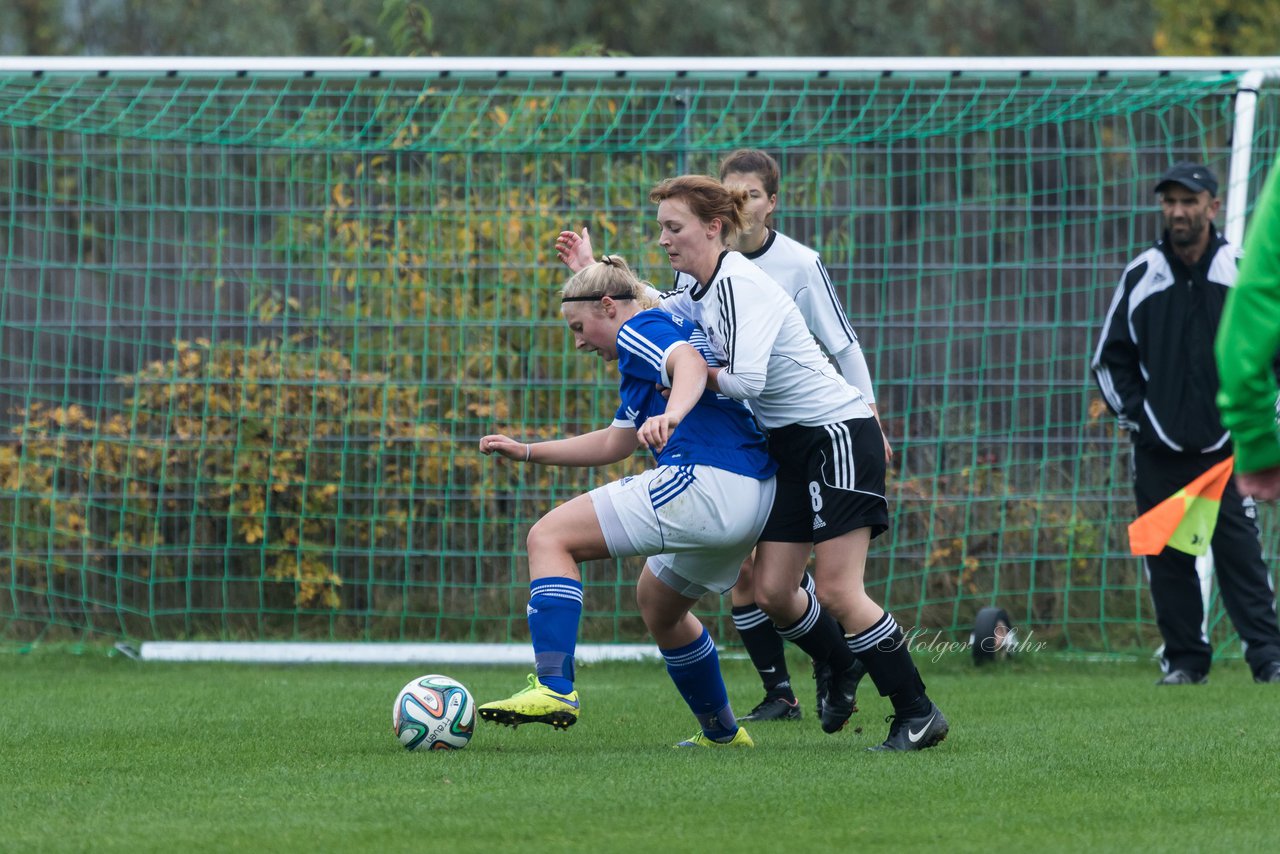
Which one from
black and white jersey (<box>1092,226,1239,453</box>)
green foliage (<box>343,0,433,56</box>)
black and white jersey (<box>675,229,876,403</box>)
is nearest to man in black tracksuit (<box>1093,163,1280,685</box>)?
black and white jersey (<box>1092,226,1239,453</box>)

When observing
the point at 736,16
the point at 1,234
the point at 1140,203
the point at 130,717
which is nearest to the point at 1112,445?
the point at 1140,203

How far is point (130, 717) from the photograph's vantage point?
6.35 metres

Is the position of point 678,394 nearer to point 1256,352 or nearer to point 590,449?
point 590,449

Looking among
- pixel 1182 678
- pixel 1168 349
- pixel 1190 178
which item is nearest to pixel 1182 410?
pixel 1168 349

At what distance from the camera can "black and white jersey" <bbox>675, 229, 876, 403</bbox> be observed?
20.6ft

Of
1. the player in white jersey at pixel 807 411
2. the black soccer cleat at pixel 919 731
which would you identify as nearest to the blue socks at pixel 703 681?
the player in white jersey at pixel 807 411

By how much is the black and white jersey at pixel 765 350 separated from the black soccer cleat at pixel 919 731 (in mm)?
1000

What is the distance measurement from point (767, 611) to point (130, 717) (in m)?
2.52

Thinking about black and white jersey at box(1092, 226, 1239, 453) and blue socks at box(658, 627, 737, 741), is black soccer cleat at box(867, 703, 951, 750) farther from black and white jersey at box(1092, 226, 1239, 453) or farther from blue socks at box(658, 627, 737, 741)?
black and white jersey at box(1092, 226, 1239, 453)

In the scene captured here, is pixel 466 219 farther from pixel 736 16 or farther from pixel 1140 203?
pixel 736 16

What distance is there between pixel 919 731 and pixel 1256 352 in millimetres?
2249

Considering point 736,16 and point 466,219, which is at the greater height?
point 736,16

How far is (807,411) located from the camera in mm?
5383

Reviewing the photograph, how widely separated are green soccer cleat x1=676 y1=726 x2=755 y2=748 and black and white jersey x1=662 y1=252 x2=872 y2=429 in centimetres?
108
